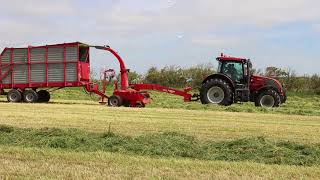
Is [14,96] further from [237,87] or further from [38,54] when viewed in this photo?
[237,87]

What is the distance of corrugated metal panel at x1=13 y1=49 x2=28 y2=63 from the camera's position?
28.0m

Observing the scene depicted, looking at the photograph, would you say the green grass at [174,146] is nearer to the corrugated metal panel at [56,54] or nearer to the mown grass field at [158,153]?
the mown grass field at [158,153]

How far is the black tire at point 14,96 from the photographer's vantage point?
2780 cm

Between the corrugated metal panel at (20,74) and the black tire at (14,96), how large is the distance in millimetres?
580

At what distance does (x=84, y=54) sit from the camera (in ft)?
91.0

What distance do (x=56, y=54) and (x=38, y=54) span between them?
1034mm

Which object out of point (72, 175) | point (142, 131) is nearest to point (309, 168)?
point (72, 175)

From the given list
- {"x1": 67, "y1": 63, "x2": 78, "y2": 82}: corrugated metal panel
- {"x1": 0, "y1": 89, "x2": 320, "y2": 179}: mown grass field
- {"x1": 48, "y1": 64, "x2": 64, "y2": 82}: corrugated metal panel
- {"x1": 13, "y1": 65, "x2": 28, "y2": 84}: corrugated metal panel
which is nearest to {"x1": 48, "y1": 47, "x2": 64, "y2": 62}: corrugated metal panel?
{"x1": 48, "y1": 64, "x2": 64, "y2": 82}: corrugated metal panel

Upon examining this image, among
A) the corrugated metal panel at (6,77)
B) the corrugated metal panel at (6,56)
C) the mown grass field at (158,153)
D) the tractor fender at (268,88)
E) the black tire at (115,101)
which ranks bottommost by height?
the mown grass field at (158,153)

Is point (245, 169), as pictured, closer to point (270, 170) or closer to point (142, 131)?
point (270, 170)

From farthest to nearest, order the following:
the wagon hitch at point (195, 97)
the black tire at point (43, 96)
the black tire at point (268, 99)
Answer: the black tire at point (43, 96) → the wagon hitch at point (195, 97) → the black tire at point (268, 99)

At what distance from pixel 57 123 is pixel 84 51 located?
13.6 meters

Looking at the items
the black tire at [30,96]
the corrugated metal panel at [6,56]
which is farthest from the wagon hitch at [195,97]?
the corrugated metal panel at [6,56]

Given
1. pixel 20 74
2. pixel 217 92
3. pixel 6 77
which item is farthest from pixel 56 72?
pixel 217 92
